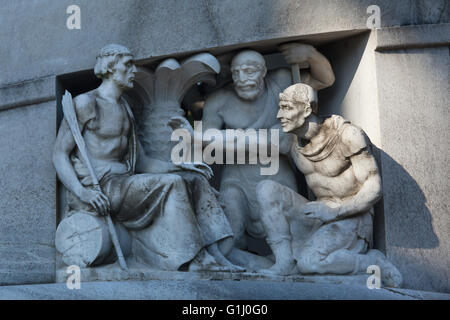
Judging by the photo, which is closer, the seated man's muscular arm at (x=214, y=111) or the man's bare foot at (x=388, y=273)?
the man's bare foot at (x=388, y=273)

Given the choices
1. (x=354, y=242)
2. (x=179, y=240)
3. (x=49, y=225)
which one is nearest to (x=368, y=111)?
(x=354, y=242)

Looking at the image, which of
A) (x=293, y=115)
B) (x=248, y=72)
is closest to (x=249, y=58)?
(x=248, y=72)

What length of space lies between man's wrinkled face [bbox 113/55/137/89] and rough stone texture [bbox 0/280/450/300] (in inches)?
72.2

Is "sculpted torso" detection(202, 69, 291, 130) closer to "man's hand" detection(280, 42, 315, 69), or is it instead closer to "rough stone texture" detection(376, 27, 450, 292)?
"man's hand" detection(280, 42, 315, 69)

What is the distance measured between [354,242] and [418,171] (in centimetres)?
90

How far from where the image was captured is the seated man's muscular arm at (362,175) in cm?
848

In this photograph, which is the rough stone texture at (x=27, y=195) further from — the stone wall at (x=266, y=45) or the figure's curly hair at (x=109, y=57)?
the figure's curly hair at (x=109, y=57)

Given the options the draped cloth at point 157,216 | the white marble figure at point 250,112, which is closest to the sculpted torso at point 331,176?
the white marble figure at point 250,112

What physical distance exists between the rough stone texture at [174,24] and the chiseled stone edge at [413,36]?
0.12 metres

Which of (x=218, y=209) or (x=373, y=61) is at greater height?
(x=373, y=61)
